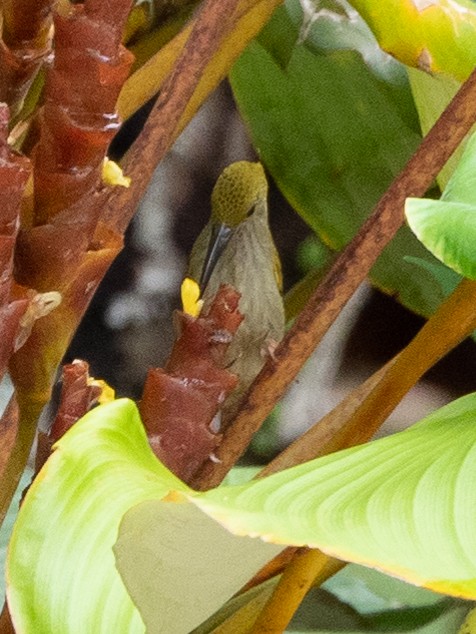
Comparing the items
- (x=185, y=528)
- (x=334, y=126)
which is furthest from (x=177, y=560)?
(x=334, y=126)

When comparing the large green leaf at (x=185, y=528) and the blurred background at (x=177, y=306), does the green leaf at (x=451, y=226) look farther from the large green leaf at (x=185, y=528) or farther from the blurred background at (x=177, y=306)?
the blurred background at (x=177, y=306)

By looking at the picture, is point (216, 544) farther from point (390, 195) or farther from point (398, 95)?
point (398, 95)

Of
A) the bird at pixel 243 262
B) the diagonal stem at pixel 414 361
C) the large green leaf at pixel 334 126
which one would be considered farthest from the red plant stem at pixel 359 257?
the bird at pixel 243 262

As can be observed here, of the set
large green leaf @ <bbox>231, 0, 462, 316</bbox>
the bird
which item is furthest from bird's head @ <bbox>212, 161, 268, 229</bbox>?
large green leaf @ <bbox>231, 0, 462, 316</bbox>

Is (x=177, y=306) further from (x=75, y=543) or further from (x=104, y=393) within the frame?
(x=75, y=543)

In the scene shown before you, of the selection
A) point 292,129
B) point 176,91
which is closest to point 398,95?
point 292,129

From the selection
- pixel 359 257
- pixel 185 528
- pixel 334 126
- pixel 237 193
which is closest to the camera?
pixel 185 528
